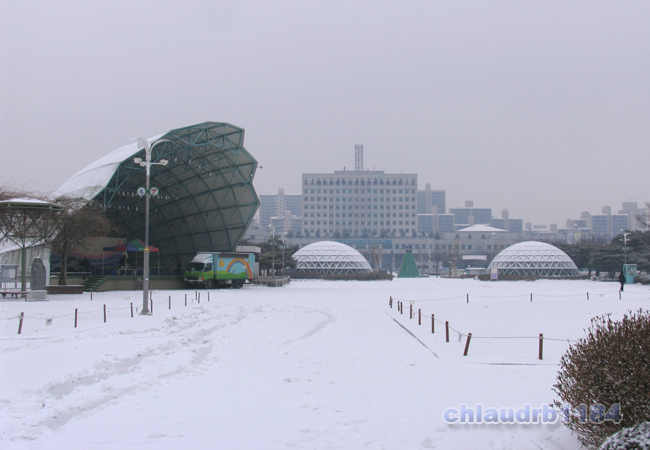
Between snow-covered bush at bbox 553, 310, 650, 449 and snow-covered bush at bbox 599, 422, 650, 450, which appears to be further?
snow-covered bush at bbox 553, 310, 650, 449

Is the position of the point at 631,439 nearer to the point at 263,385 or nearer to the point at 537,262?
the point at 263,385

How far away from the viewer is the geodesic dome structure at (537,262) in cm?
8956

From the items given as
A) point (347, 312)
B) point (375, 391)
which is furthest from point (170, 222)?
point (375, 391)

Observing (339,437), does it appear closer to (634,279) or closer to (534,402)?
(534,402)

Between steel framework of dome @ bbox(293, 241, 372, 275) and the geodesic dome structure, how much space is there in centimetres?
2334

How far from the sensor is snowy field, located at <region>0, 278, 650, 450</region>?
7191mm

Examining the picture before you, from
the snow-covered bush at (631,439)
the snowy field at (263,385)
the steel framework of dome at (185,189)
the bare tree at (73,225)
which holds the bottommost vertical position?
the snowy field at (263,385)

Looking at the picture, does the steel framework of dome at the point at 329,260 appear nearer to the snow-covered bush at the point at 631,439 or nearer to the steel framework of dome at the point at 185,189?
the steel framework of dome at the point at 185,189

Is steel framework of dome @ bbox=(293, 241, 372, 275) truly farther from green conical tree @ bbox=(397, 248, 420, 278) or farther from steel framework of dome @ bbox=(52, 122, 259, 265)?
steel framework of dome @ bbox=(52, 122, 259, 265)

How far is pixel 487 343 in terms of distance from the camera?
15812 mm

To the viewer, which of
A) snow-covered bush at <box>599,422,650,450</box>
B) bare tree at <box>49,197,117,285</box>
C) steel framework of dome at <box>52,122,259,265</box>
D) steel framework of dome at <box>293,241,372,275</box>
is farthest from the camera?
steel framework of dome at <box>293,241,372,275</box>

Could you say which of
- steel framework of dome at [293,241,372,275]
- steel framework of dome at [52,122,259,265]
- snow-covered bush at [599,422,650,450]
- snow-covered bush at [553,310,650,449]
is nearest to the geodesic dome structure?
steel framework of dome at [293,241,372,275]

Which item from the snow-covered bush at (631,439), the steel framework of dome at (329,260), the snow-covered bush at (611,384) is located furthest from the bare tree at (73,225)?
the steel framework of dome at (329,260)

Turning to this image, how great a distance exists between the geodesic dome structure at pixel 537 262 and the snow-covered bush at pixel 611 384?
284 ft
